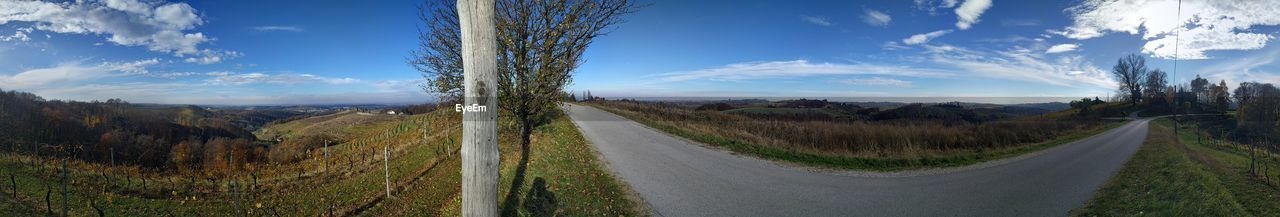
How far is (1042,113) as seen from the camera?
36.4 ft

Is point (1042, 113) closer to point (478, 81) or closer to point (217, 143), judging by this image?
point (478, 81)

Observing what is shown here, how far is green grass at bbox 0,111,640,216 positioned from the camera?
7516 millimetres

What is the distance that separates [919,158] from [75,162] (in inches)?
1128

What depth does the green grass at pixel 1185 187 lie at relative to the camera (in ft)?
17.9

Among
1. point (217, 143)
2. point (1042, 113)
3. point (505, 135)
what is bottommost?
point (217, 143)

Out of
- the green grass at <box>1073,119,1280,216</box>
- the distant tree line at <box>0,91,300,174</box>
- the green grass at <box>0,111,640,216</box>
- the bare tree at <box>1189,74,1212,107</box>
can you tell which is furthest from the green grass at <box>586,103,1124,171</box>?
the distant tree line at <box>0,91,300,174</box>

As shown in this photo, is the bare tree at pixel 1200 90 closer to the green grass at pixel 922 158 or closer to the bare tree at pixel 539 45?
the green grass at pixel 922 158

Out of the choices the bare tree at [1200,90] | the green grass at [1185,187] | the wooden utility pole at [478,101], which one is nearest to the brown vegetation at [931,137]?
the green grass at [1185,187]

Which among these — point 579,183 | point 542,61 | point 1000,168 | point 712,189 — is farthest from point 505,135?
point 1000,168

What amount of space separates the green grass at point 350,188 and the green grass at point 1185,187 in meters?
7.29

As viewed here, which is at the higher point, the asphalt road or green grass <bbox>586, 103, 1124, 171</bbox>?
green grass <bbox>586, 103, 1124, 171</bbox>

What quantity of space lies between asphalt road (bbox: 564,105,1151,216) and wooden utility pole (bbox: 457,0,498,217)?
2.89 m

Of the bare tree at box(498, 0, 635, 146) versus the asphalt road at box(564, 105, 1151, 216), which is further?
the bare tree at box(498, 0, 635, 146)

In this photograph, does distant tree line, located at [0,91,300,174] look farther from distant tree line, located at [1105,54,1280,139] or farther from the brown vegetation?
distant tree line, located at [1105,54,1280,139]
